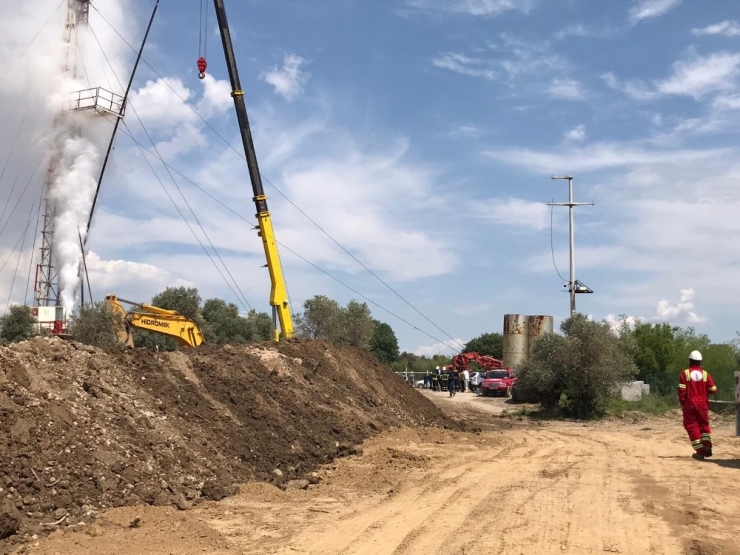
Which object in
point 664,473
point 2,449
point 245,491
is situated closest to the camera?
point 2,449

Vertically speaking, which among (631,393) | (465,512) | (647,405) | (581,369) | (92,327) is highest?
(92,327)

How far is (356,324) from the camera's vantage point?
59469 mm

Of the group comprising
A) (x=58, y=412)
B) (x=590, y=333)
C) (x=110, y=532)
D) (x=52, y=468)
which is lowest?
(x=110, y=532)

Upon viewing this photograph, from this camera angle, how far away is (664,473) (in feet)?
36.3

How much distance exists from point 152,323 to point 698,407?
618 inches

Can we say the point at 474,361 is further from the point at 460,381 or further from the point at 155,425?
the point at 155,425

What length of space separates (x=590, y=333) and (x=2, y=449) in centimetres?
2076

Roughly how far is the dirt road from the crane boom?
10614 millimetres

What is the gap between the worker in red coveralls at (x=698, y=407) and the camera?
12.4 m

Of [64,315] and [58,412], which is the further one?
[64,315]

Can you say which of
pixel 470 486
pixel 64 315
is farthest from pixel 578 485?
pixel 64 315

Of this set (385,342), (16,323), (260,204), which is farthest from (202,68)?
(385,342)

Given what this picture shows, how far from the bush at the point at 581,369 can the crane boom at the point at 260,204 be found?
31.7 feet

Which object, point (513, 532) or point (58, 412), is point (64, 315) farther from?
point (513, 532)
